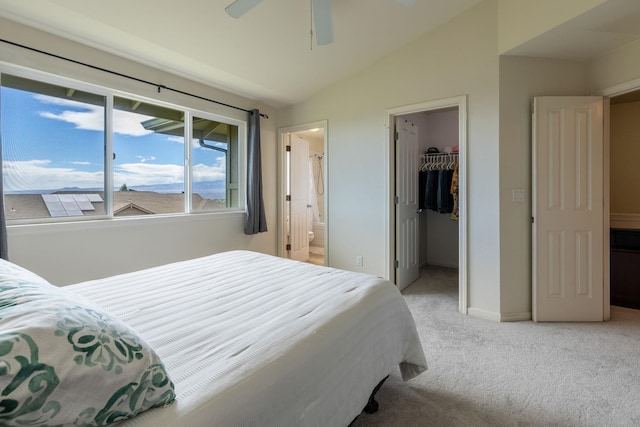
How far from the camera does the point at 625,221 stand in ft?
10.9

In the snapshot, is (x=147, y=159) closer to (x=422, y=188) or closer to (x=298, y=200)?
(x=298, y=200)

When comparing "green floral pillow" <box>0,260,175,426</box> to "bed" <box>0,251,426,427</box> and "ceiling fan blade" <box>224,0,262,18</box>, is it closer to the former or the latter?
"bed" <box>0,251,426,427</box>

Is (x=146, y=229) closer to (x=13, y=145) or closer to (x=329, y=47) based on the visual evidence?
(x=13, y=145)

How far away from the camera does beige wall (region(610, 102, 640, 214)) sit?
3344mm

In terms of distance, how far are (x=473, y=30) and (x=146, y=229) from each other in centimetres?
365

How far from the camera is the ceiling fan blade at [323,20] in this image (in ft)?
6.28

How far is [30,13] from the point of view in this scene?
2049 mm

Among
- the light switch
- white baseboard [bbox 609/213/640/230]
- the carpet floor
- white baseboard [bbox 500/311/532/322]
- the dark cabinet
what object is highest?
the light switch

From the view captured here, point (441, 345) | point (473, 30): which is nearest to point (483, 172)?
point (473, 30)

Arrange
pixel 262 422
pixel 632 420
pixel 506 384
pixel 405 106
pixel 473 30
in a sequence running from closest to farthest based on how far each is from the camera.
→ 1. pixel 262 422
2. pixel 632 420
3. pixel 506 384
4. pixel 473 30
5. pixel 405 106

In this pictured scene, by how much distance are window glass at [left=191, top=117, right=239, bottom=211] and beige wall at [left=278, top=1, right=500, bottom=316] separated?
93cm

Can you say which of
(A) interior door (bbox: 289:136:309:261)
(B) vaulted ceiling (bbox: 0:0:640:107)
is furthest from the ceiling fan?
(A) interior door (bbox: 289:136:309:261)

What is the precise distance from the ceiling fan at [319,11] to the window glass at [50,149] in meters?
1.63

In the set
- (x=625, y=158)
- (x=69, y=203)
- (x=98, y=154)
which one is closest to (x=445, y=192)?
(x=625, y=158)
